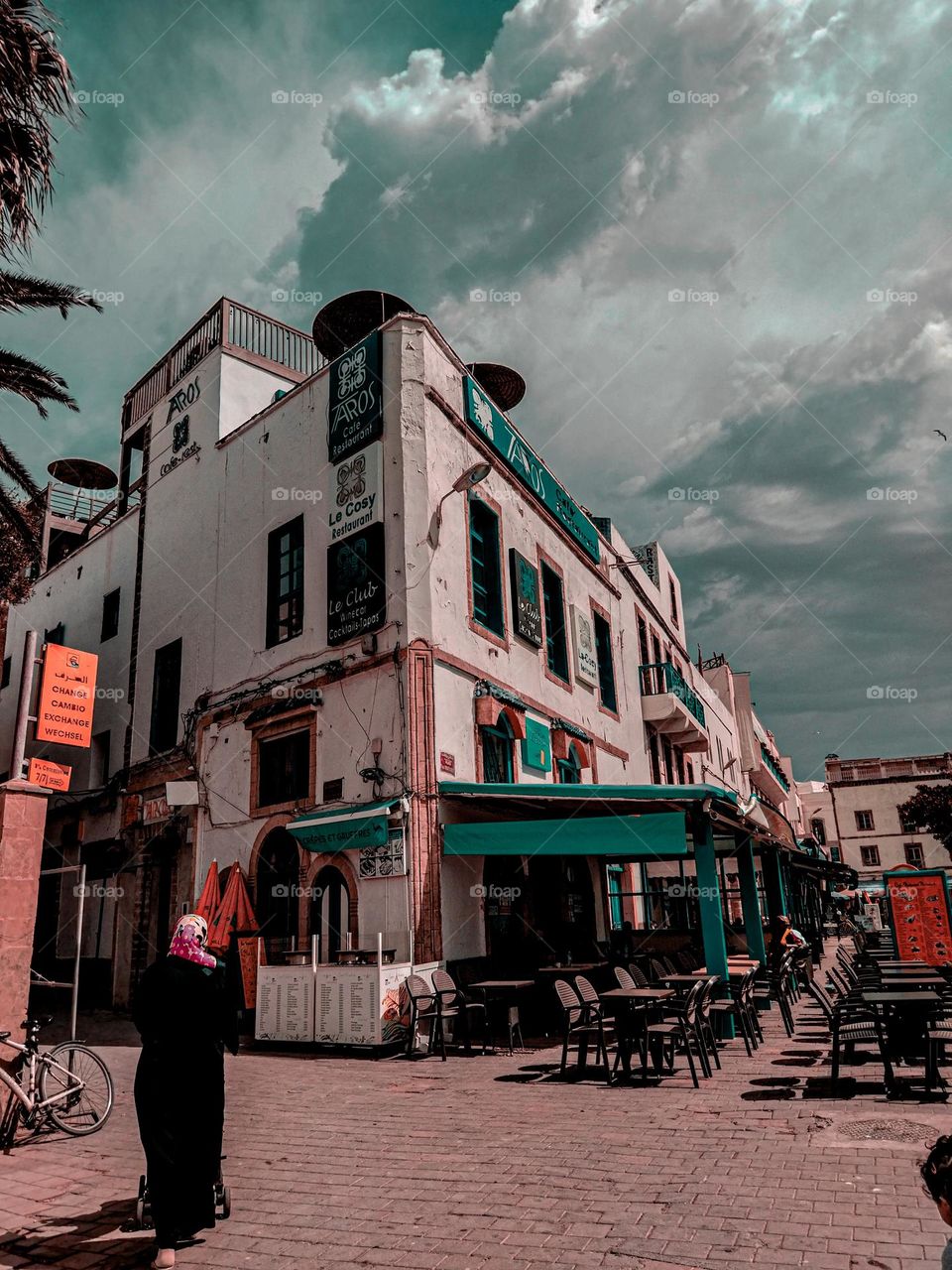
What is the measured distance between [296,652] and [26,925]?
7.60 metres

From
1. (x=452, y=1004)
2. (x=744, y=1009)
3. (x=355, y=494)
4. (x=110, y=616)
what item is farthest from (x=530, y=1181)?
(x=110, y=616)

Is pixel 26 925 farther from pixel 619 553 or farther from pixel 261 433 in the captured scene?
pixel 619 553

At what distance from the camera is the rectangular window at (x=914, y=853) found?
58.8 m

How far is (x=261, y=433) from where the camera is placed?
16.9 metres

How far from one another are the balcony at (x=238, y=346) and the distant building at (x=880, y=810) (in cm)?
5359

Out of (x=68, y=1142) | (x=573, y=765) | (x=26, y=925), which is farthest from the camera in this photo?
(x=573, y=765)

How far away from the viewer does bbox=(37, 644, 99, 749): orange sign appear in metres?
11.6

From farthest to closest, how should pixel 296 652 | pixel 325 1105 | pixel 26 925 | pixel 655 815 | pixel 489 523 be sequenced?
pixel 489 523 < pixel 296 652 < pixel 655 815 < pixel 325 1105 < pixel 26 925

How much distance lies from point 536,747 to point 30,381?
1053cm

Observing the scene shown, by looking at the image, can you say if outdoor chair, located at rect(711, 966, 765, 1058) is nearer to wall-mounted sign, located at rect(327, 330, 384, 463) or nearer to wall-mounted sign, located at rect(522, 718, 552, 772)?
wall-mounted sign, located at rect(522, 718, 552, 772)

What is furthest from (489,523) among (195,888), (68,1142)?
(68,1142)

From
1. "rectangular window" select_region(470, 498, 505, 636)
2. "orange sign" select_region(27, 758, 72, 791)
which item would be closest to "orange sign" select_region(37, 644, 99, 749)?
"orange sign" select_region(27, 758, 72, 791)

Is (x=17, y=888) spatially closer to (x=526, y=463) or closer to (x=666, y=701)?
(x=526, y=463)

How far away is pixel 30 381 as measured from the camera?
1413cm
